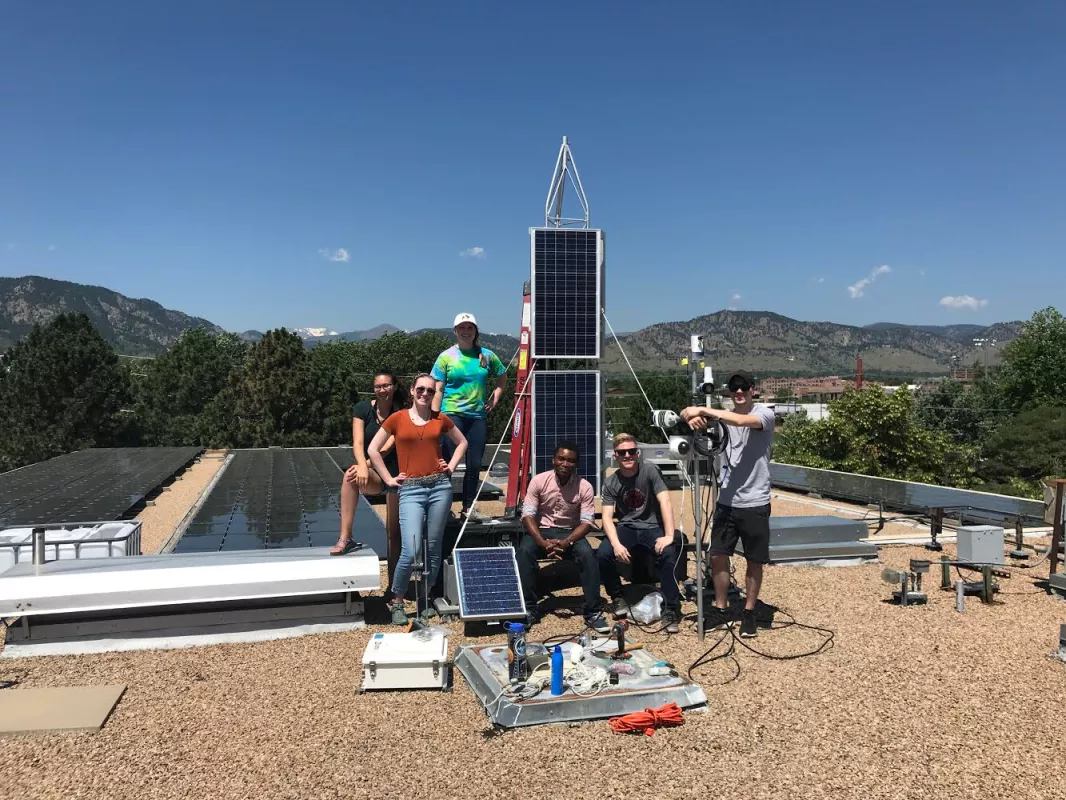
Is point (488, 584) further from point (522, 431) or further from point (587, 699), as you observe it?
point (522, 431)

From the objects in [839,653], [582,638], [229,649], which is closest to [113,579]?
[229,649]

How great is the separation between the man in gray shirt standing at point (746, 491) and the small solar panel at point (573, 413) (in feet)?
6.53

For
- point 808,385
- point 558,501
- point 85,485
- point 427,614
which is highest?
point 808,385

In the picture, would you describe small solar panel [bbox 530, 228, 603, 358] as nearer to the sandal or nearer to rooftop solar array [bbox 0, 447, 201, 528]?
the sandal

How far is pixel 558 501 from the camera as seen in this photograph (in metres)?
5.71

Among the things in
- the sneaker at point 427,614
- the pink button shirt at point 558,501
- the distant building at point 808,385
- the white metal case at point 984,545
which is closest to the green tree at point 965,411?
the distant building at point 808,385

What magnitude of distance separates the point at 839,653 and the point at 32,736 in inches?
178

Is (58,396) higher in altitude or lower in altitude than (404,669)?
higher

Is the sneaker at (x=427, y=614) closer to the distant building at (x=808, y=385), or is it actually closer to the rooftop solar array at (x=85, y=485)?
the rooftop solar array at (x=85, y=485)

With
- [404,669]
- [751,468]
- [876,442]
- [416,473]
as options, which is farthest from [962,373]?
[404,669]

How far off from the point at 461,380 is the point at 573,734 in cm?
307

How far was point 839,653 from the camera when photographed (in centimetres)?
490

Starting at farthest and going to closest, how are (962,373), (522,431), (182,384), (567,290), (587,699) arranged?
(962,373) < (182,384) < (522,431) < (567,290) < (587,699)

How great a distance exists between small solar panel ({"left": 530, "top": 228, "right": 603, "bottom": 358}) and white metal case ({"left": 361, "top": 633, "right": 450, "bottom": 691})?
3365 millimetres
